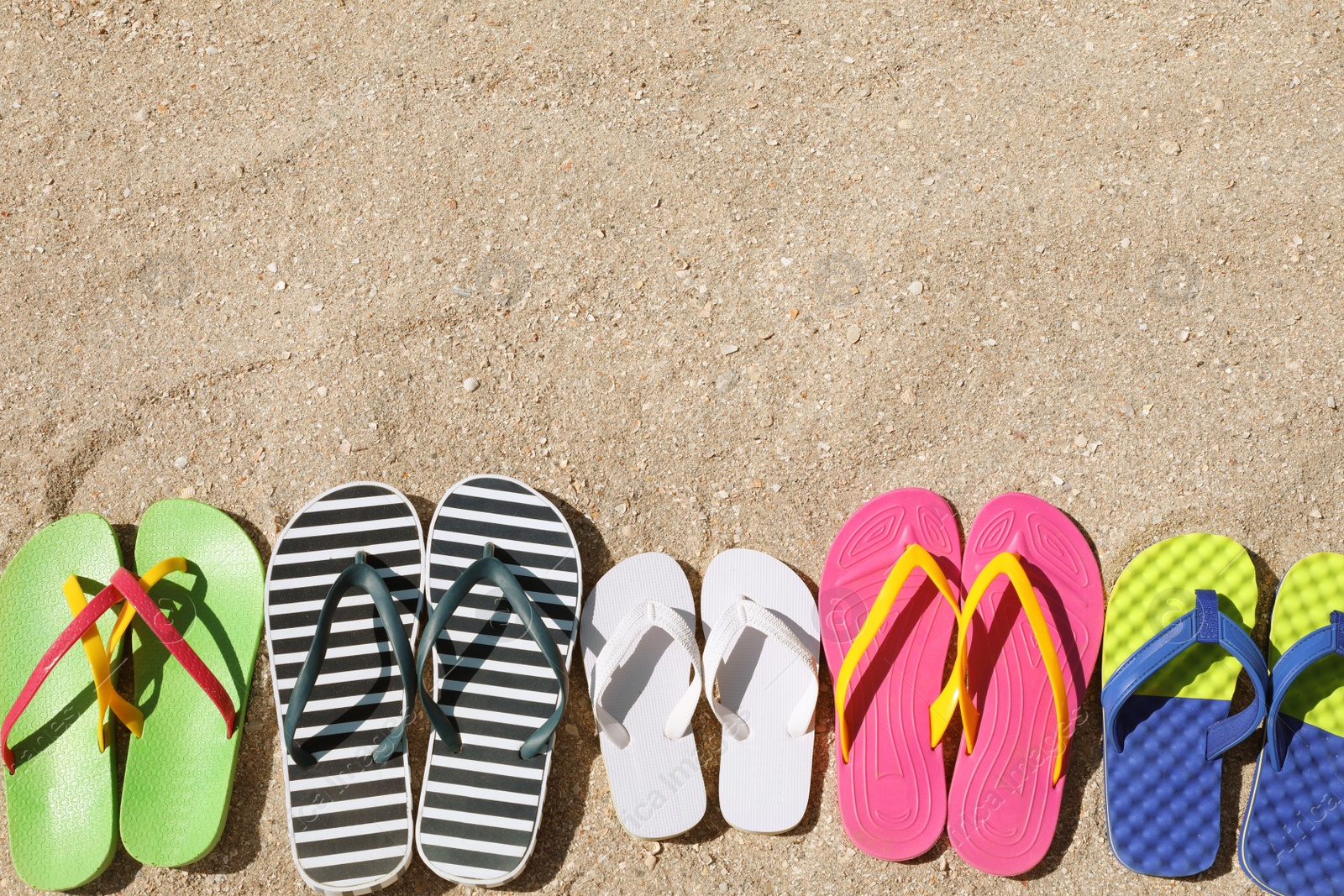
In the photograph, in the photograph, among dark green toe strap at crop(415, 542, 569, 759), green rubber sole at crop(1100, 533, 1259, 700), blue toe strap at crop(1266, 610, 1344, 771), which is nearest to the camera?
dark green toe strap at crop(415, 542, 569, 759)

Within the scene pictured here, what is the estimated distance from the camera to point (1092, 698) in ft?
6.36

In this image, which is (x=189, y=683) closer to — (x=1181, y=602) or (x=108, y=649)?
(x=108, y=649)

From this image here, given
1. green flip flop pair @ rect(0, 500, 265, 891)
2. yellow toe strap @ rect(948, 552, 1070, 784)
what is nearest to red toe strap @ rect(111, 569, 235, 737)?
green flip flop pair @ rect(0, 500, 265, 891)

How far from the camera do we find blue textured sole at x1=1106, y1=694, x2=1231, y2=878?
1826 millimetres

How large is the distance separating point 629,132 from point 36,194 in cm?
150

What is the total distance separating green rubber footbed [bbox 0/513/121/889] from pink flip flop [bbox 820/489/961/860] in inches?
63.0

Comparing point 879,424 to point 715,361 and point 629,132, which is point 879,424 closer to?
point 715,361

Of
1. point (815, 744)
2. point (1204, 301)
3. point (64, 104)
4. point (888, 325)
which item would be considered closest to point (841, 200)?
point (888, 325)

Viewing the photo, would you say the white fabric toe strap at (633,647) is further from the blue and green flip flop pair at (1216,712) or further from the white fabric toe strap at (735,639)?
the blue and green flip flop pair at (1216,712)

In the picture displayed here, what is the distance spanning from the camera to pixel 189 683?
1896mm

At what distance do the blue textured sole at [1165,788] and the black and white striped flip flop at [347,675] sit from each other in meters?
1.53

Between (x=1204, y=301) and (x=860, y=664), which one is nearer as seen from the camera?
(x=860, y=664)

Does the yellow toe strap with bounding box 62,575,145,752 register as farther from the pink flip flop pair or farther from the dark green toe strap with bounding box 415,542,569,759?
the pink flip flop pair

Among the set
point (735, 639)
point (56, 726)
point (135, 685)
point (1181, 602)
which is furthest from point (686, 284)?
point (56, 726)
